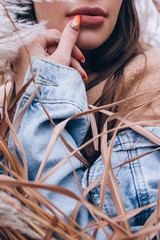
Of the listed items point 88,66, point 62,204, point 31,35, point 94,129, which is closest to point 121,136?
point 94,129

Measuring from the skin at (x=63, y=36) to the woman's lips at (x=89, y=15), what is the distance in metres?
0.01

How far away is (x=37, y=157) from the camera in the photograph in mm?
416

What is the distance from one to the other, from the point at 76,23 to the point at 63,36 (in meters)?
0.08

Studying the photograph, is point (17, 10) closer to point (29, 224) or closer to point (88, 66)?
point (88, 66)

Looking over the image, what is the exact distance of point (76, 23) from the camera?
655 millimetres

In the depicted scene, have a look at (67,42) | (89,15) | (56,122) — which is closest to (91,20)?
(89,15)

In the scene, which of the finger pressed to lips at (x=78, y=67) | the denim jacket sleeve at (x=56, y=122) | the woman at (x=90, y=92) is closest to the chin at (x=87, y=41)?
the woman at (x=90, y=92)

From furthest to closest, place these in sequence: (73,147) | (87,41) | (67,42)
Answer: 1. (87,41)
2. (67,42)
3. (73,147)

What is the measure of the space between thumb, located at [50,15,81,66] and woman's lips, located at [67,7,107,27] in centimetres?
2

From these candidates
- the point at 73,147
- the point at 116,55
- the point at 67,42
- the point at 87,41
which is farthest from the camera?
the point at 116,55

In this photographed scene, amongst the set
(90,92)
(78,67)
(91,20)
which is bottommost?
(90,92)

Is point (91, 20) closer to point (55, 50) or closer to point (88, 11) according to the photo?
point (88, 11)

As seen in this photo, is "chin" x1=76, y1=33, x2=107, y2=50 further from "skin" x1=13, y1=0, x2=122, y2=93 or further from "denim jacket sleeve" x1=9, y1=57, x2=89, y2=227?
"denim jacket sleeve" x1=9, y1=57, x2=89, y2=227

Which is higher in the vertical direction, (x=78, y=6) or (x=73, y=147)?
(x=78, y=6)
